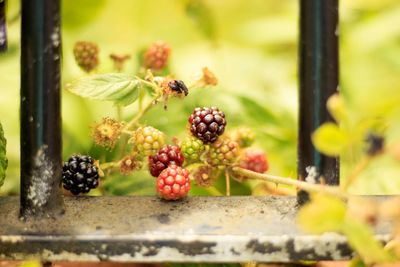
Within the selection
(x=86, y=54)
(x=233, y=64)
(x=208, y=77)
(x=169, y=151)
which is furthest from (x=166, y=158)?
(x=233, y=64)

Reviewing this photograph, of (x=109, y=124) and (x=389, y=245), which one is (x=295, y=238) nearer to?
(x=389, y=245)

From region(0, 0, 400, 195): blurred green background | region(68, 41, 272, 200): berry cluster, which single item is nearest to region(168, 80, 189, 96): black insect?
region(68, 41, 272, 200): berry cluster

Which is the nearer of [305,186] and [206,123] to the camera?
[305,186]

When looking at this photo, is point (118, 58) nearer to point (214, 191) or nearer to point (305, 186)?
point (214, 191)

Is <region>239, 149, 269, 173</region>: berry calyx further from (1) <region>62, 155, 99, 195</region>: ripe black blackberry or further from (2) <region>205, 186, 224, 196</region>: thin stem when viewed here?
(1) <region>62, 155, 99, 195</region>: ripe black blackberry

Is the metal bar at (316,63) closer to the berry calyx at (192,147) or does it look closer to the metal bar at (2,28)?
the berry calyx at (192,147)
